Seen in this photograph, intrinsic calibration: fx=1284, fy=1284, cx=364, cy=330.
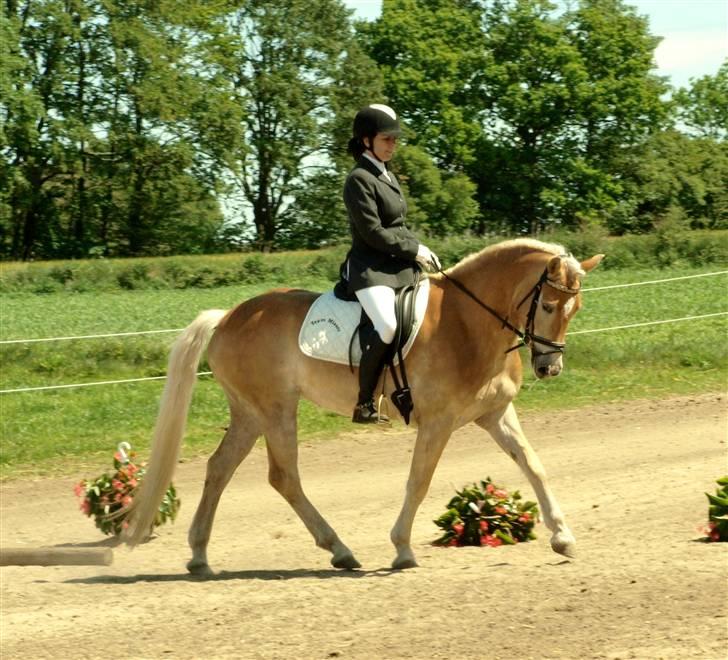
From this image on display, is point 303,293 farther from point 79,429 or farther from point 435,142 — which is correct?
point 435,142

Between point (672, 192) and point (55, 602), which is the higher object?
point (672, 192)

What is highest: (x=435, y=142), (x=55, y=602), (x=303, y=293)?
(x=435, y=142)

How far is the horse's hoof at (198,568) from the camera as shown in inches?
316

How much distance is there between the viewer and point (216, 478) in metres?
8.30

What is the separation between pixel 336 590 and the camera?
6.88 m

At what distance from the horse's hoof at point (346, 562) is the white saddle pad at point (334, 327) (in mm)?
1181

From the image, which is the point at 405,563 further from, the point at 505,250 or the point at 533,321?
the point at 505,250

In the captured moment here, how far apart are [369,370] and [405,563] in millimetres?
1170

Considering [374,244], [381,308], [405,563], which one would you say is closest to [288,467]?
[405,563]

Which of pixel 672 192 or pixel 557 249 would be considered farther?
pixel 672 192

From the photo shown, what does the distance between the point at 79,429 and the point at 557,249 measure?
7893 millimetres

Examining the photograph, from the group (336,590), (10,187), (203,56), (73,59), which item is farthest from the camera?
(203,56)

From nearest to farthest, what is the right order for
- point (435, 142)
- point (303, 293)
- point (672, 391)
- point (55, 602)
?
1. point (55, 602)
2. point (303, 293)
3. point (672, 391)
4. point (435, 142)

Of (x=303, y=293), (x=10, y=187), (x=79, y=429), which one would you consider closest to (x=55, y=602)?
(x=303, y=293)
